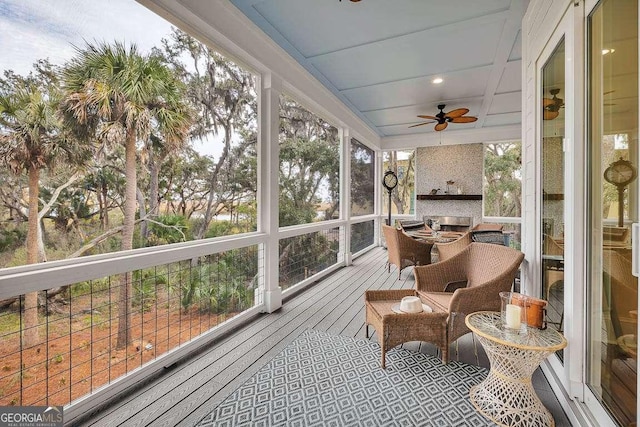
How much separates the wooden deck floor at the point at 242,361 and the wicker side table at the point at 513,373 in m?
0.20

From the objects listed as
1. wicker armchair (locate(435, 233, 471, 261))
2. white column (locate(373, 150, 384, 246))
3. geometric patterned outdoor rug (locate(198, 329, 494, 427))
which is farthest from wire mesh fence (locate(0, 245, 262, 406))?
white column (locate(373, 150, 384, 246))

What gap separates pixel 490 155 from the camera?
21.5 feet

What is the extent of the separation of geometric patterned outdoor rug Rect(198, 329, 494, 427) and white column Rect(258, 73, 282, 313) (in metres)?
0.91

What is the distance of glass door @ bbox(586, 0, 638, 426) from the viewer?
1177 mm

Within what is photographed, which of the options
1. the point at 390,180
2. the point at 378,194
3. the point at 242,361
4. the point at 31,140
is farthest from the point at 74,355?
the point at 378,194

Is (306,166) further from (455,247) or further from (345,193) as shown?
(455,247)

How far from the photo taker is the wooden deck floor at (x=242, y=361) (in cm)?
162

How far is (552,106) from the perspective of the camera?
6.69 feet

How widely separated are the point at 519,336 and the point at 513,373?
0.24 meters

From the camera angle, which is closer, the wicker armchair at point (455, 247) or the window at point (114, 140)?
the window at point (114, 140)

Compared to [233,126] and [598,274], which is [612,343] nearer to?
[598,274]

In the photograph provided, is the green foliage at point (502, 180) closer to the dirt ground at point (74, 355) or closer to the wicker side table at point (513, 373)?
the wicker side table at point (513, 373)

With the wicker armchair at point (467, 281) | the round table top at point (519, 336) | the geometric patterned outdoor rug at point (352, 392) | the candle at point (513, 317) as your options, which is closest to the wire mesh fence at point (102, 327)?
the geometric patterned outdoor rug at point (352, 392)

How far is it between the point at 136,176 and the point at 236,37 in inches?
59.3
